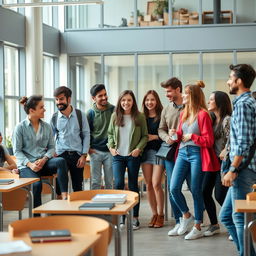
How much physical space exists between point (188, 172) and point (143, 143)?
75 cm

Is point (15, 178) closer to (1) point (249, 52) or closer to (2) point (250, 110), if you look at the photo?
(2) point (250, 110)

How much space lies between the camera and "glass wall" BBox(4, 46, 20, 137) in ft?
36.9

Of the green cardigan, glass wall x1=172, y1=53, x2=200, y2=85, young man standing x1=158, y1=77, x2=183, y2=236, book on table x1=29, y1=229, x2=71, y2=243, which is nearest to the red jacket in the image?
young man standing x1=158, y1=77, x2=183, y2=236

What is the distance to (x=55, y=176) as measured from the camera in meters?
7.44

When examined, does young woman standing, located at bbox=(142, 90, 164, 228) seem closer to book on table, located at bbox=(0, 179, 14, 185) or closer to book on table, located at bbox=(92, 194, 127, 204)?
book on table, located at bbox=(0, 179, 14, 185)

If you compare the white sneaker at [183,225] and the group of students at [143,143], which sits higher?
the group of students at [143,143]

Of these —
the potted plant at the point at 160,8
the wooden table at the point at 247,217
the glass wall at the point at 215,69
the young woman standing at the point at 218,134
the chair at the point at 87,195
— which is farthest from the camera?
the potted plant at the point at 160,8

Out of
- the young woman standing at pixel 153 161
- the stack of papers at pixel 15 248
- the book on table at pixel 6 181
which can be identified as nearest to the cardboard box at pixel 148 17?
the young woman standing at pixel 153 161

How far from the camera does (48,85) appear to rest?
13.9 m

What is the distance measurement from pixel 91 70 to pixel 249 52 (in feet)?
12.4

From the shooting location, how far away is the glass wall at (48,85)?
13516 mm

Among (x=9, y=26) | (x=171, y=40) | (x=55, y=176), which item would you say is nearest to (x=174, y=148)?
(x=55, y=176)

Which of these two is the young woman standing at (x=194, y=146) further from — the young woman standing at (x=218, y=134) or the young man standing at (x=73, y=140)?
the young man standing at (x=73, y=140)

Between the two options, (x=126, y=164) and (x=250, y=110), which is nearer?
(x=250, y=110)
